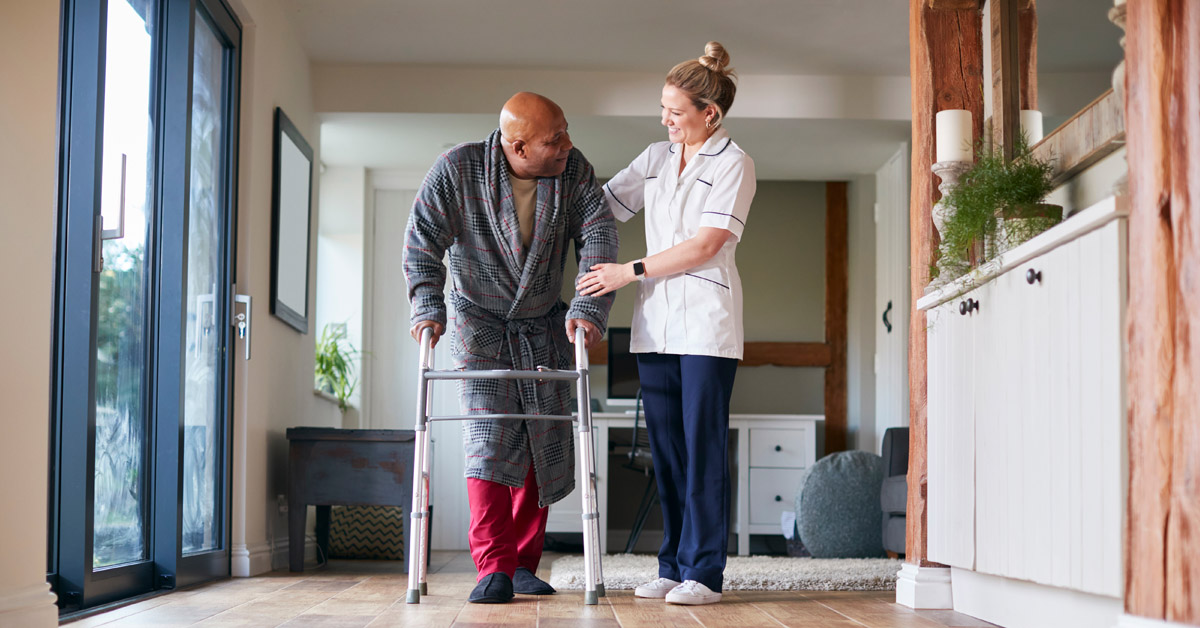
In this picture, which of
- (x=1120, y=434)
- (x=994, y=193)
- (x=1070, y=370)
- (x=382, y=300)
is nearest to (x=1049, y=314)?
(x=1070, y=370)

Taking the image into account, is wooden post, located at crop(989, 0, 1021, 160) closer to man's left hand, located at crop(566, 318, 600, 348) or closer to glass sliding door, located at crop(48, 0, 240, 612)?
man's left hand, located at crop(566, 318, 600, 348)

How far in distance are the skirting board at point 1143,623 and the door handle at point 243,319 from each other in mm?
2920

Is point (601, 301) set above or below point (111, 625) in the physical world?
above

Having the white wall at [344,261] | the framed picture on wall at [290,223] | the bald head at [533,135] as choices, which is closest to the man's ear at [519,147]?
the bald head at [533,135]

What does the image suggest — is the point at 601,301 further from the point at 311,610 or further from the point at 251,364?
the point at 251,364

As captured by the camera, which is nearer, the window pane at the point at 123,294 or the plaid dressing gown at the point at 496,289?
the plaid dressing gown at the point at 496,289

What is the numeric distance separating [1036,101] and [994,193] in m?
0.55

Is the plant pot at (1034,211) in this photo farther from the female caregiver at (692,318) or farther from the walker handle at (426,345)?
the walker handle at (426,345)

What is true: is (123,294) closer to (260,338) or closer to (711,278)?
(260,338)

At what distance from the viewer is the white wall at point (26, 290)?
1.98 metres

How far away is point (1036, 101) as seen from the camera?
2.83 meters

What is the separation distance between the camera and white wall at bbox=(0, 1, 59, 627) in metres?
1.98

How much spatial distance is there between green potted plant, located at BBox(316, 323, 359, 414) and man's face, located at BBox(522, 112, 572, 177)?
121 inches

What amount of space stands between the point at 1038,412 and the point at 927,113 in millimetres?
1167
